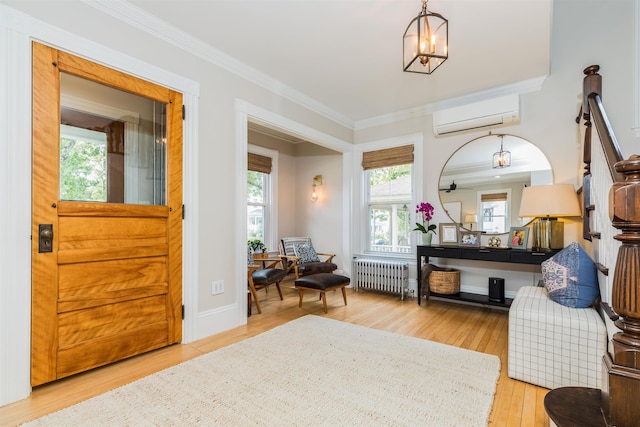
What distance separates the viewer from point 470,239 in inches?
154

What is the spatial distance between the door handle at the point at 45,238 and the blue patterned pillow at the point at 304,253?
324 centimetres

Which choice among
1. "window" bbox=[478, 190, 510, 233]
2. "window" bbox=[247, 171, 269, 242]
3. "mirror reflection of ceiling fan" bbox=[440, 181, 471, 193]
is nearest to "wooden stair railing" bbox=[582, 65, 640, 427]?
"window" bbox=[478, 190, 510, 233]

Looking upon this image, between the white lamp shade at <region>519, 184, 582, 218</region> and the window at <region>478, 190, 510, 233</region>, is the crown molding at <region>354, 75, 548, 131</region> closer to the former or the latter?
the window at <region>478, 190, 510, 233</region>

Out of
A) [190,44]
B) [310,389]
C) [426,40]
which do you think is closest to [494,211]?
[426,40]

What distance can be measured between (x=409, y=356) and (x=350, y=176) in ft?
10.5

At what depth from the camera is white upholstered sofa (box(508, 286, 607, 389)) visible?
1863 millimetres

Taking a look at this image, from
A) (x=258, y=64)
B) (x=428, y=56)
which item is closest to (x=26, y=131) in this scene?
(x=258, y=64)

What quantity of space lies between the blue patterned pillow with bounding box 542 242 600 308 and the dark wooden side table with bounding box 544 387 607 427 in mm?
882

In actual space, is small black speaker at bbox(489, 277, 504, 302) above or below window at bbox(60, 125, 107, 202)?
below

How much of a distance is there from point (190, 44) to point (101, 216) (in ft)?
5.43

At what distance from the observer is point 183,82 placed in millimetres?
2715

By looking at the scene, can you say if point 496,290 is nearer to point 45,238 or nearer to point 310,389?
point 310,389

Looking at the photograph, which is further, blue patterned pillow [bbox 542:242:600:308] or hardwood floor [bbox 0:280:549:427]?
blue patterned pillow [bbox 542:242:600:308]

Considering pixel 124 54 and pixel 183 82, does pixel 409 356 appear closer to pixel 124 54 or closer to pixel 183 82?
pixel 183 82
